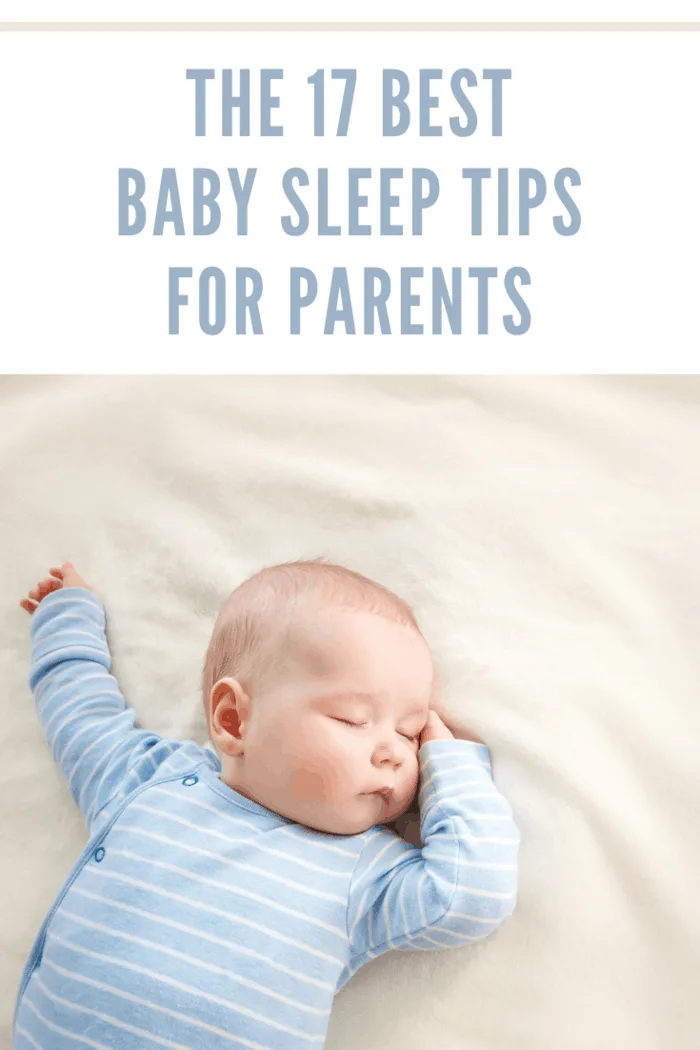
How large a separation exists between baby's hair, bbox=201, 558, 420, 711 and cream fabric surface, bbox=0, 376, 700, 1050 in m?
0.06

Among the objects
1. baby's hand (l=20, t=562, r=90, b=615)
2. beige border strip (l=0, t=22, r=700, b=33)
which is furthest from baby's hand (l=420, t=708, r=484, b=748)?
beige border strip (l=0, t=22, r=700, b=33)

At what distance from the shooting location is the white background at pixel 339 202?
4.28 ft

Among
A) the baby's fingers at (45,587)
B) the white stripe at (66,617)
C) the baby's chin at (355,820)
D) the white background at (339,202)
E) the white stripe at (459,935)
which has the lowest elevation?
the white stripe at (459,935)

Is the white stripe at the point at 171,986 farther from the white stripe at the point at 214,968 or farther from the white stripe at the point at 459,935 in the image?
the white stripe at the point at 459,935

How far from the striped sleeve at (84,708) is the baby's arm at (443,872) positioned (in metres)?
0.26

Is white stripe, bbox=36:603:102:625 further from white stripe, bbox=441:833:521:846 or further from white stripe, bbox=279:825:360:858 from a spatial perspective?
white stripe, bbox=441:833:521:846

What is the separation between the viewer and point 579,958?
3.13 feet

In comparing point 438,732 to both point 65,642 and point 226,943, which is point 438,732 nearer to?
point 226,943

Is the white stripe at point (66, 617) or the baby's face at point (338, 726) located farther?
the white stripe at point (66, 617)

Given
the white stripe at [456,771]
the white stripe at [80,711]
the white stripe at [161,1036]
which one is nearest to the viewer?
the white stripe at [161,1036]

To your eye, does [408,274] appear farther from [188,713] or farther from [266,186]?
[188,713]

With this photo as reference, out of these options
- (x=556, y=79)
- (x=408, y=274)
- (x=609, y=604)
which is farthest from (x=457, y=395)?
(x=556, y=79)

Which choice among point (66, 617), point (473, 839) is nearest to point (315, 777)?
point (473, 839)

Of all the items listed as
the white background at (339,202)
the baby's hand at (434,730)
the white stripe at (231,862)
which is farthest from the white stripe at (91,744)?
the white background at (339,202)
